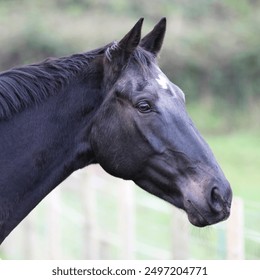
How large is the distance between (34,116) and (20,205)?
1.49ft

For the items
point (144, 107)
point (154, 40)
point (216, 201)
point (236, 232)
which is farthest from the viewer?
point (236, 232)

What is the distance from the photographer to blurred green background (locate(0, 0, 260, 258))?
2567cm

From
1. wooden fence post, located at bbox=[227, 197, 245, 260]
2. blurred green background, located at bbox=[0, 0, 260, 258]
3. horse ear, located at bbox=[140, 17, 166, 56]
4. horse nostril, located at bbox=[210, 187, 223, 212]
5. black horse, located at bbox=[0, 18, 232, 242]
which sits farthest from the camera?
blurred green background, located at bbox=[0, 0, 260, 258]

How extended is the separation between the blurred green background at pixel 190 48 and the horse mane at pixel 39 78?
19.4m

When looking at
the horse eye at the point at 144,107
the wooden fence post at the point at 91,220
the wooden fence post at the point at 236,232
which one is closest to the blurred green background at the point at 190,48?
the wooden fence post at the point at 91,220

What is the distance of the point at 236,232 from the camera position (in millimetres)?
6426

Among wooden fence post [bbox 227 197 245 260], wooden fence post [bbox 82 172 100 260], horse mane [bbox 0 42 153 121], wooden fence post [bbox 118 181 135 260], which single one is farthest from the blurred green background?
horse mane [bbox 0 42 153 121]

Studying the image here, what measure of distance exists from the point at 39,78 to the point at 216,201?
1.09 metres

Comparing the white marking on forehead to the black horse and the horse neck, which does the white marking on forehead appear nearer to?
the black horse

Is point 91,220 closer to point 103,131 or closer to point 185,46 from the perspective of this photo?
point 103,131

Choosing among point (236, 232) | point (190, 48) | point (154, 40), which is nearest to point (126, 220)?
point (236, 232)

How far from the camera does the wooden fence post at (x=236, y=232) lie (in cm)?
632

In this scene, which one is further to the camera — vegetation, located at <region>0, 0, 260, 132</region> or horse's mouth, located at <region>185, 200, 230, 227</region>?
vegetation, located at <region>0, 0, 260, 132</region>

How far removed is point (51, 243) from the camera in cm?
1025
